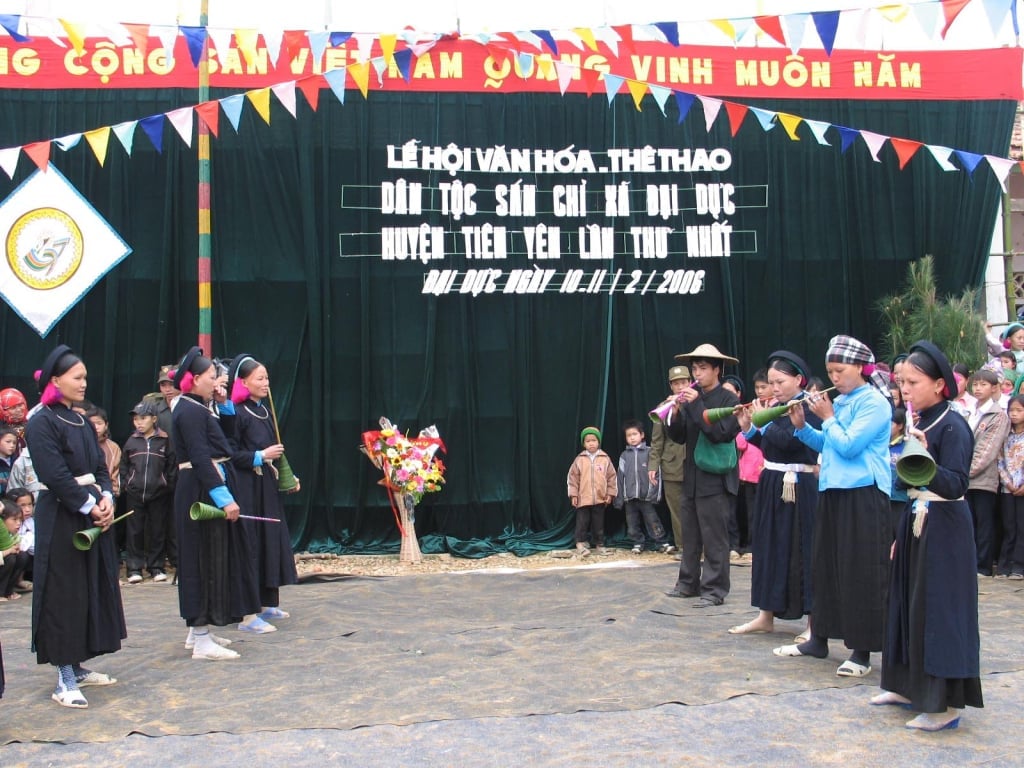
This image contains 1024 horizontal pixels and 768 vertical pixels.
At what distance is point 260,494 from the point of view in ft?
19.9

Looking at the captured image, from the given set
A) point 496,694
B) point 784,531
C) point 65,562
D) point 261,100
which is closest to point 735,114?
point 261,100

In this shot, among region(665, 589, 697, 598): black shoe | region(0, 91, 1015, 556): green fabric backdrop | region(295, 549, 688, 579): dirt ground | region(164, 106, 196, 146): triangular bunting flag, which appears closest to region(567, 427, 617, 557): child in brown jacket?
region(295, 549, 688, 579): dirt ground

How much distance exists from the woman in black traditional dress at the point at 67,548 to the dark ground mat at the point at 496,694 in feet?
0.75

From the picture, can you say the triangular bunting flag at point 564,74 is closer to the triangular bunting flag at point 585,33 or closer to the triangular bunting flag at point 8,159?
the triangular bunting flag at point 585,33

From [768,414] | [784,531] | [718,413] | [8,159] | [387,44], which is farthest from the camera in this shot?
[387,44]

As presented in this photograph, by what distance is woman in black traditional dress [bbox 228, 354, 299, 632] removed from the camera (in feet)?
19.6

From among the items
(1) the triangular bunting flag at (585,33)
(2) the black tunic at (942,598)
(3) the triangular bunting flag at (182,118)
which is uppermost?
(1) the triangular bunting flag at (585,33)

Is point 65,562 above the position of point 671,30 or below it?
below

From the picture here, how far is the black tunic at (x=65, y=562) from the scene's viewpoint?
4.49m

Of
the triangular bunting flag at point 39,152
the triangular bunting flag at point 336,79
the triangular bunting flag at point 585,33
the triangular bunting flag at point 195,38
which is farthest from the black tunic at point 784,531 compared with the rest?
the triangular bunting flag at point 39,152

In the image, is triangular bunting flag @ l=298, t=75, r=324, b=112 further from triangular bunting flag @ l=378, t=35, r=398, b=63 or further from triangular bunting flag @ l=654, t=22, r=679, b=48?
triangular bunting flag @ l=654, t=22, r=679, b=48

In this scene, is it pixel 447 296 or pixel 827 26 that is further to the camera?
pixel 447 296

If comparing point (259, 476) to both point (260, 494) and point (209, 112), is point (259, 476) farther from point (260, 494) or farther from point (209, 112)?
point (209, 112)

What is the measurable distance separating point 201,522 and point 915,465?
139 inches
